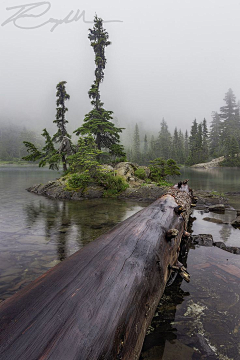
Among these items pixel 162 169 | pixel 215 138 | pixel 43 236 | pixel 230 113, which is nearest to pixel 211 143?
pixel 215 138

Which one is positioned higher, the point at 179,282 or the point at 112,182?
the point at 112,182

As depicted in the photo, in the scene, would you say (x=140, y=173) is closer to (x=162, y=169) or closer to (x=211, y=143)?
(x=162, y=169)

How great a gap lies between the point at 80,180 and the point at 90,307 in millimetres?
14245

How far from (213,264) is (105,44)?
26059 mm

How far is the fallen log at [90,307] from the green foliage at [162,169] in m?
18.1

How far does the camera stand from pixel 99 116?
21.2 meters

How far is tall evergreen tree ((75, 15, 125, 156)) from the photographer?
2062 centimetres

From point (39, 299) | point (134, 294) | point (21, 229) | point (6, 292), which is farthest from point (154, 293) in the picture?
point (21, 229)

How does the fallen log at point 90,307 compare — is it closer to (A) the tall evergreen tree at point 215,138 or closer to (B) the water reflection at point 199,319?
(B) the water reflection at point 199,319

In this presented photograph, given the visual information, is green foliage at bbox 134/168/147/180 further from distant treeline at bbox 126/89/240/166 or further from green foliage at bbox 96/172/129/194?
distant treeline at bbox 126/89/240/166

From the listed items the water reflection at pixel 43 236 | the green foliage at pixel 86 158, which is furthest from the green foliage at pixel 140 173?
the water reflection at pixel 43 236

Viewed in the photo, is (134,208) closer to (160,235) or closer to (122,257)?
(160,235)

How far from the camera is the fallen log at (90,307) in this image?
3.94ft

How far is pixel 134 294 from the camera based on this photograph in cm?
184
